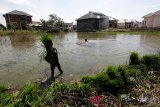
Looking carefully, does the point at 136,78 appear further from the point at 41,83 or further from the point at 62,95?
the point at 41,83

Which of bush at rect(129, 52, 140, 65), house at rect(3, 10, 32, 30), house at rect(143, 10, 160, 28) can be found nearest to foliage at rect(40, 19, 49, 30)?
house at rect(3, 10, 32, 30)

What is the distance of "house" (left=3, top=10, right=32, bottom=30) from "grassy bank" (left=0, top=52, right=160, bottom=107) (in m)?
42.9

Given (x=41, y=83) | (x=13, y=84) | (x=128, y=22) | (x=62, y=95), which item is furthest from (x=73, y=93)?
(x=128, y=22)

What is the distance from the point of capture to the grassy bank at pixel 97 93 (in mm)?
3385

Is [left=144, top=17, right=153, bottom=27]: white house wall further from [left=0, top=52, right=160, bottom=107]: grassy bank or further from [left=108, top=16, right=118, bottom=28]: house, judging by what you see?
[left=0, top=52, right=160, bottom=107]: grassy bank

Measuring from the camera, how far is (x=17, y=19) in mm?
44281

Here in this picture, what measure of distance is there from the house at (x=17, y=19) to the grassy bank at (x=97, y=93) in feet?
141

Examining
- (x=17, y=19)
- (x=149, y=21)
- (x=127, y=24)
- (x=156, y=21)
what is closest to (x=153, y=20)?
(x=156, y=21)

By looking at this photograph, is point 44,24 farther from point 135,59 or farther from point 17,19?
point 135,59

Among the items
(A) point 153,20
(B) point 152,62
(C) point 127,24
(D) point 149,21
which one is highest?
(A) point 153,20

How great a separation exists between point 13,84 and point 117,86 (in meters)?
3.73

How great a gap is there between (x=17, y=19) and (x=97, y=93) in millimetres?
46086

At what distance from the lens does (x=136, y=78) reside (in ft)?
15.4

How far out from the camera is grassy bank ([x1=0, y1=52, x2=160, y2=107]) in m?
3.38
